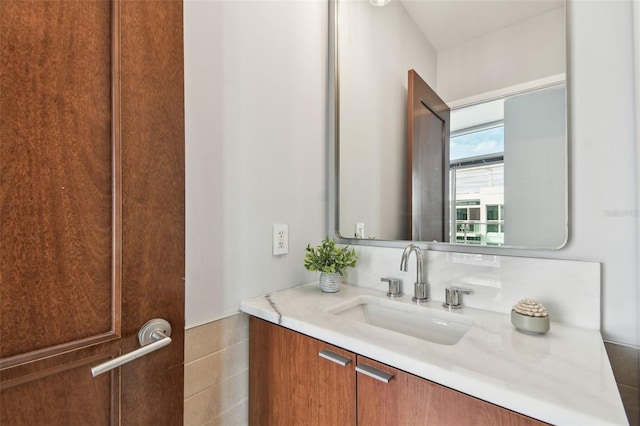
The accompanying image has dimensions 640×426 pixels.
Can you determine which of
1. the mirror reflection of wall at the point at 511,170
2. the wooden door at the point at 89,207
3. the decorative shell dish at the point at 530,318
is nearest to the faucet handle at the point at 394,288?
the mirror reflection of wall at the point at 511,170

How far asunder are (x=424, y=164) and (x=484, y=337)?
0.65 m

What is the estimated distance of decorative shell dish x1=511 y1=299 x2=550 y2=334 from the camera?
28.0 inches

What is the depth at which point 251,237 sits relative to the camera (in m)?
0.98

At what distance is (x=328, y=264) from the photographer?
1.09 metres

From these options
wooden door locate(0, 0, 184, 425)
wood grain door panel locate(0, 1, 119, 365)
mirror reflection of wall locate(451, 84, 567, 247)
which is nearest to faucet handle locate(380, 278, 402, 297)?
mirror reflection of wall locate(451, 84, 567, 247)

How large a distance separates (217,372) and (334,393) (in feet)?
1.25

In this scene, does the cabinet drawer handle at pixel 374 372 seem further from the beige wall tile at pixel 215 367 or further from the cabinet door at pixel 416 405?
the beige wall tile at pixel 215 367

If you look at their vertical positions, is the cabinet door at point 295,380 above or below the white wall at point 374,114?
below

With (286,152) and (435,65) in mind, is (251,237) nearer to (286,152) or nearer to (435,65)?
(286,152)

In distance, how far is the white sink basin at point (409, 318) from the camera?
87 centimetres

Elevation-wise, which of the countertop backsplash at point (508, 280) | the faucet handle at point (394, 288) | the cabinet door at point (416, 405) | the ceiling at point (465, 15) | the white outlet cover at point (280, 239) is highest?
the ceiling at point (465, 15)

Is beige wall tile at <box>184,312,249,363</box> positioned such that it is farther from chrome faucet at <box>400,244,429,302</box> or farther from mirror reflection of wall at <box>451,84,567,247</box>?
mirror reflection of wall at <box>451,84,567,247</box>

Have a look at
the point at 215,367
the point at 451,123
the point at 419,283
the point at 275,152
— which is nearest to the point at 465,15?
the point at 451,123

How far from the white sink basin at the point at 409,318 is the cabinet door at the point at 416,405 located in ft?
0.96
